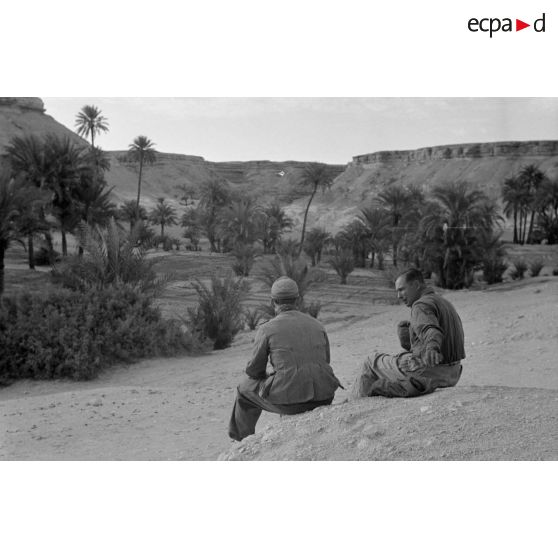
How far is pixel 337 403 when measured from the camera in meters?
4.92

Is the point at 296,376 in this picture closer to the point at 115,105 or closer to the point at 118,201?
the point at 115,105

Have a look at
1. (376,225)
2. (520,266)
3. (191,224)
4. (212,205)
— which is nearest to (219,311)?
(191,224)

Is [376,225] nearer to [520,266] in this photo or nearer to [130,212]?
[130,212]

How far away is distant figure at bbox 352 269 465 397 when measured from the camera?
4.45m

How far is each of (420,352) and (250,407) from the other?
1.26m

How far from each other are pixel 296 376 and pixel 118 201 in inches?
152

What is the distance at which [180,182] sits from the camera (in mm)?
6879

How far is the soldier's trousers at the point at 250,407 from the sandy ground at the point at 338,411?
0.11 meters

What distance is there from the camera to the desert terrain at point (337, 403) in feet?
14.5

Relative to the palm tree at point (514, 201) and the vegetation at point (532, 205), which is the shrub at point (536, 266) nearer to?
the vegetation at point (532, 205)

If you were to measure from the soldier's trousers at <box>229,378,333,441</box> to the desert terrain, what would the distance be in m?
0.13

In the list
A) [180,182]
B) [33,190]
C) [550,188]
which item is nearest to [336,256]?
[180,182]
